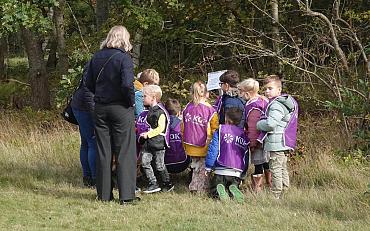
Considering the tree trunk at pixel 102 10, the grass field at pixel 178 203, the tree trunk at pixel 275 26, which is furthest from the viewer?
the tree trunk at pixel 102 10

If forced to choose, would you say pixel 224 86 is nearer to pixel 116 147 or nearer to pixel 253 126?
pixel 253 126

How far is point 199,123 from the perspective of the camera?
28.7 feet

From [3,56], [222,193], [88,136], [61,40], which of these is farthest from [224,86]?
[3,56]

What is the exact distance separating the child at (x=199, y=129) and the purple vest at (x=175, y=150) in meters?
0.35

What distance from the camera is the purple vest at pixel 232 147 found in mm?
8367

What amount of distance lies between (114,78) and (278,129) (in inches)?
80.2

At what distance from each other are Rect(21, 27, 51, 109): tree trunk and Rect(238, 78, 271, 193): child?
11127 mm

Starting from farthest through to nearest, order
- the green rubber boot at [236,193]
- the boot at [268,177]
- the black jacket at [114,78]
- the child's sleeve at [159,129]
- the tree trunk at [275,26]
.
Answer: the tree trunk at [275,26] < the boot at [268,177] < the child's sleeve at [159,129] < the green rubber boot at [236,193] < the black jacket at [114,78]

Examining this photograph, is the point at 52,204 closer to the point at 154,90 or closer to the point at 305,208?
the point at 154,90

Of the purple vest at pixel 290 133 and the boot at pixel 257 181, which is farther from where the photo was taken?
the boot at pixel 257 181

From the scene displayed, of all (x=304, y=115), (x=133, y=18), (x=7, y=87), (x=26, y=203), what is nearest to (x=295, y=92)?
(x=304, y=115)

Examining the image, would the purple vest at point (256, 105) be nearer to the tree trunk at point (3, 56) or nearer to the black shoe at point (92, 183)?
the black shoe at point (92, 183)

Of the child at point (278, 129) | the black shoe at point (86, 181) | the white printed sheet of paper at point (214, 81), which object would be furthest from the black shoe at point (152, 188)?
the white printed sheet of paper at point (214, 81)

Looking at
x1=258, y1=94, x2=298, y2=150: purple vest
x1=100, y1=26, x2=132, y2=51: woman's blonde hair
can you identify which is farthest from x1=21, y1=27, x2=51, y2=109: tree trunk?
x1=258, y1=94, x2=298, y2=150: purple vest
